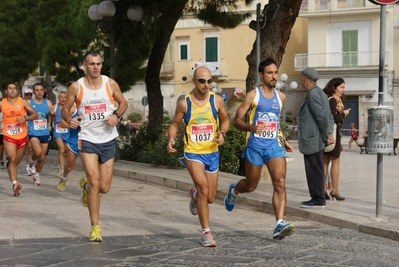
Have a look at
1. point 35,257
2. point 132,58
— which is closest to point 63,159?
point 35,257

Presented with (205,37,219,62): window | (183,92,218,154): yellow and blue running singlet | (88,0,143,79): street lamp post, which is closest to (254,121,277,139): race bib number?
(183,92,218,154): yellow and blue running singlet

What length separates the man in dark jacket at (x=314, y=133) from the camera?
1080 cm

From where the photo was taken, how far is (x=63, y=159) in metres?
15.9

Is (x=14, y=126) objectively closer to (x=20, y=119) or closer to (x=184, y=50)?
(x=20, y=119)

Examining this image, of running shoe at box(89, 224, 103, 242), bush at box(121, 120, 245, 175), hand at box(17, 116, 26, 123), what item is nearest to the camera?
running shoe at box(89, 224, 103, 242)

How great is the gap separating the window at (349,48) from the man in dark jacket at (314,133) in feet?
126

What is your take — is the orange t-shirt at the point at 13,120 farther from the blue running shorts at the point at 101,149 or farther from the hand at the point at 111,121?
the hand at the point at 111,121

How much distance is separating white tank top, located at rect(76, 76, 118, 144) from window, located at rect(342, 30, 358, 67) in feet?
135

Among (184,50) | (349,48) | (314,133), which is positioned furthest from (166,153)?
(184,50)

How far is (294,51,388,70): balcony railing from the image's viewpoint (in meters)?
48.3

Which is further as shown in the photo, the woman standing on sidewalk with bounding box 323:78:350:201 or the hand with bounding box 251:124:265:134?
the woman standing on sidewalk with bounding box 323:78:350:201

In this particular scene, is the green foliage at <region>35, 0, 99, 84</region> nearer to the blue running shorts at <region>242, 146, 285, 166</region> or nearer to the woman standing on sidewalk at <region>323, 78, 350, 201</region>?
the woman standing on sidewalk at <region>323, 78, 350, 201</region>

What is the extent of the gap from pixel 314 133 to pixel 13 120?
5.02 meters

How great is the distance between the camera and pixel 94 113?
868cm
